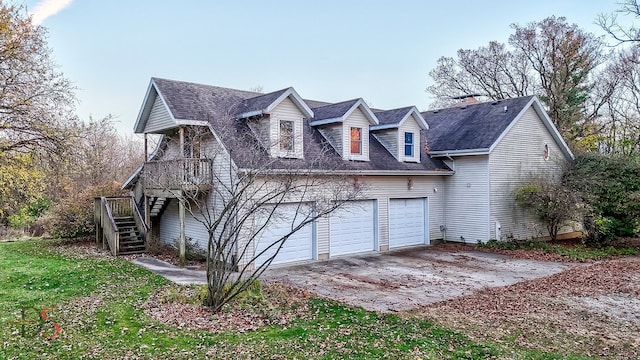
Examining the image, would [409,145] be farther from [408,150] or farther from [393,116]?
[393,116]

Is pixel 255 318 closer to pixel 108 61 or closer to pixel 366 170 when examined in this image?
pixel 366 170

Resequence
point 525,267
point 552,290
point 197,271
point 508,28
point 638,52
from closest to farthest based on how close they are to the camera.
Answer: point 552,290
point 197,271
point 525,267
point 638,52
point 508,28

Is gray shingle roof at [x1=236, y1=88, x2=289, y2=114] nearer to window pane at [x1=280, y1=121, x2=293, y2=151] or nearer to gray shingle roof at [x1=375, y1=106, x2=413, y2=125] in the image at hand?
window pane at [x1=280, y1=121, x2=293, y2=151]

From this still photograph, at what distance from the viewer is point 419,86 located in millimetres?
37406

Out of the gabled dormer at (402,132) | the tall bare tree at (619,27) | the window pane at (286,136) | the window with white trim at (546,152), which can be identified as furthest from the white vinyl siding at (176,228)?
the tall bare tree at (619,27)

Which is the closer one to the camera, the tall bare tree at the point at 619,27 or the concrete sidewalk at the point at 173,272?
the concrete sidewalk at the point at 173,272

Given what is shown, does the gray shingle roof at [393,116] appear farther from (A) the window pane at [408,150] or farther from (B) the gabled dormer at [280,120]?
(B) the gabled dormer at [280,120]

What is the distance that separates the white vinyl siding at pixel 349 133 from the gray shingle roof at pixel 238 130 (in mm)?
273

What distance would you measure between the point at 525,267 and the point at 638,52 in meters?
21.5

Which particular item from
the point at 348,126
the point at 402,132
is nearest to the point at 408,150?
the point at 402,132

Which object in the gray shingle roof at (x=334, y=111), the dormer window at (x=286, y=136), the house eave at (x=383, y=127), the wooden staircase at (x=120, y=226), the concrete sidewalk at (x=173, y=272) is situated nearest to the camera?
the concrete sidewalk at (x=173, y=272)

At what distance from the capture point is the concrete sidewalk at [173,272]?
11302 mm

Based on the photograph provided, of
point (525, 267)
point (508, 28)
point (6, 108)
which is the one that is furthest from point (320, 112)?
point (508, 28)

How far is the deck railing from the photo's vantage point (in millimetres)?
12930
